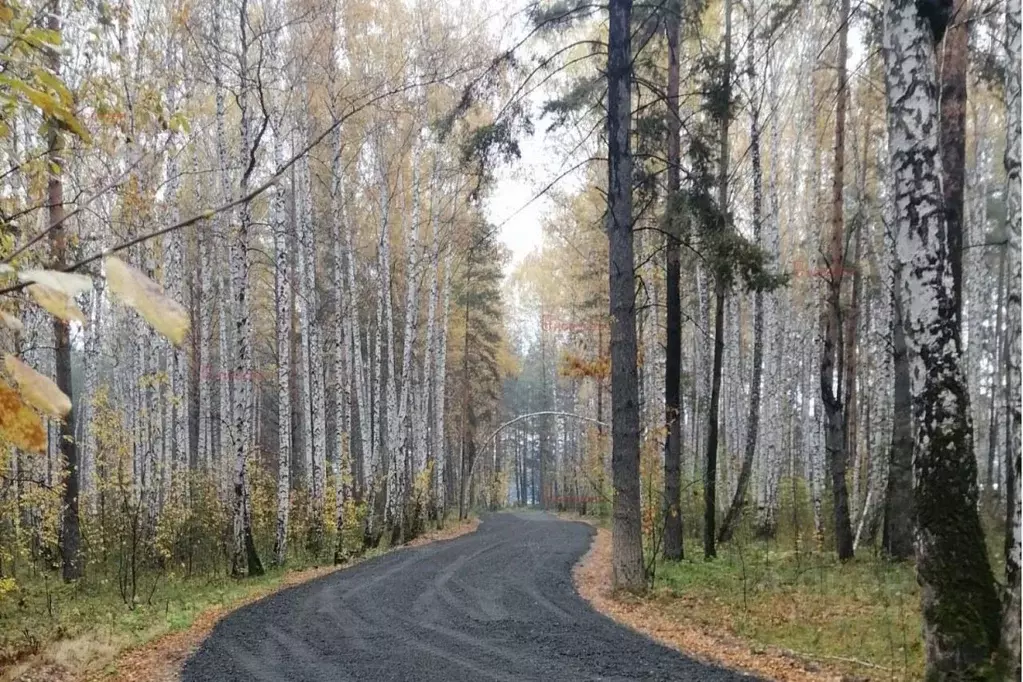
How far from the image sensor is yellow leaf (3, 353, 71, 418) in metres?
0.97

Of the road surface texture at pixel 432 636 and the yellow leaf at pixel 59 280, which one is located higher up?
the yellow leaf at pixel 59 280

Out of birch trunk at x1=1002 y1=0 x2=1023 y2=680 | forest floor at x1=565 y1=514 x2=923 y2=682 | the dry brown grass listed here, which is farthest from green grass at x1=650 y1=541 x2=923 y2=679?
birch trunk at x1=1002 y1=0 x2=1023 y2=680

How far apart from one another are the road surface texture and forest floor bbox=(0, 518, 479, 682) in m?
0.26

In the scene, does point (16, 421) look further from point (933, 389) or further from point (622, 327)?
point (622, 327)

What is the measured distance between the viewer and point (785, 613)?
25.4 ft

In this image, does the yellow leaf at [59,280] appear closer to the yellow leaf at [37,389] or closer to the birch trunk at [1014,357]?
the yellow leaf at [37,389]

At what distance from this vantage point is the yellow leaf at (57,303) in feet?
2.99

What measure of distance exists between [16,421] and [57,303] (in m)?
0.27

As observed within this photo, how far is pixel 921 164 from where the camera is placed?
4.61m

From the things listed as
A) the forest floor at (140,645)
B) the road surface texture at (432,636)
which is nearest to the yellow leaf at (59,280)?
the road surface texture at (432,636)

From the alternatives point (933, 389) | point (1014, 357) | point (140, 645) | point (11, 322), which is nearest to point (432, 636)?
point (140, 645)

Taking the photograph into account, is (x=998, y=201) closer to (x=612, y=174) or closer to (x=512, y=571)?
(x=612, y=174)

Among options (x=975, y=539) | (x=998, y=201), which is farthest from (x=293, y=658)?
(x=998, y=201)

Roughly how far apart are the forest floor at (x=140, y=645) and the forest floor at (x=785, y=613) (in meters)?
4.54
